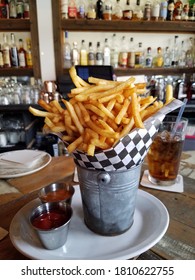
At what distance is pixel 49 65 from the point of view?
2.34m

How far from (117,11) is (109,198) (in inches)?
92.3

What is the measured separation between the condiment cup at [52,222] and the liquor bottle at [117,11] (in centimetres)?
229

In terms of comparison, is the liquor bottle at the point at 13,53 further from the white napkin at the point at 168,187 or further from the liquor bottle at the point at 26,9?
the white napkin at the point at 168,187

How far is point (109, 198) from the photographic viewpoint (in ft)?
1.72

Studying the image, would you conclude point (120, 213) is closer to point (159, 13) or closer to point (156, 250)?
point (156, 250)

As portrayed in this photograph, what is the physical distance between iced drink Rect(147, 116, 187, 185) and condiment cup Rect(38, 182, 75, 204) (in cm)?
30

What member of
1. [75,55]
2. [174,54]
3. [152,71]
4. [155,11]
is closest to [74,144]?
[75,55]

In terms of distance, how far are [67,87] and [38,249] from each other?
6.20ft

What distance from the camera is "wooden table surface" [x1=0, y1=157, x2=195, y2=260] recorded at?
511 mm

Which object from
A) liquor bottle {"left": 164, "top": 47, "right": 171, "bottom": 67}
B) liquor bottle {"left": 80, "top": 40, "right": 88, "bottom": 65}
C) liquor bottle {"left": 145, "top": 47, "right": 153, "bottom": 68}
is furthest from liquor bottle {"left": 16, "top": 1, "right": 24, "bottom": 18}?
liquor bottle {"left": 164, "top": 47, "right": 171, "bottom": 67}

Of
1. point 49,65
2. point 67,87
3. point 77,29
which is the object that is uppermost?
point 77,29

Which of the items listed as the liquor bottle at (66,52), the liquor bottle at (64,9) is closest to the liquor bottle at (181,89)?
the liquor bottle at (66,52)

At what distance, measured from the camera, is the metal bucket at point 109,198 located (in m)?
0.51

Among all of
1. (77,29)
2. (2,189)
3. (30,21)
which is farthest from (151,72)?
(2,189)
